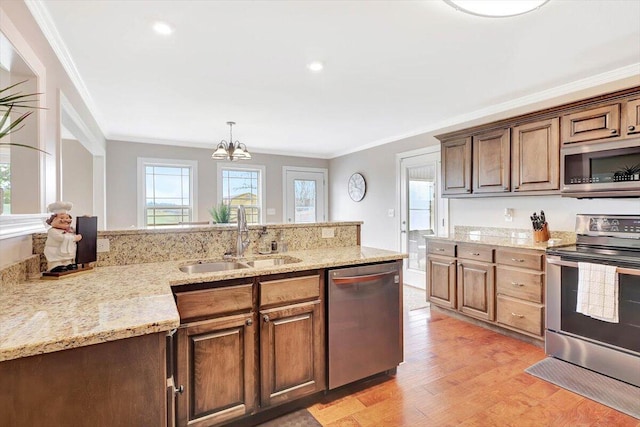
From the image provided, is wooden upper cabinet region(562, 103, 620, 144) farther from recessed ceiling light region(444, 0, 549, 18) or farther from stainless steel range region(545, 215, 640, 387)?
recessed ceiling light region(444, 0, 549, 18)

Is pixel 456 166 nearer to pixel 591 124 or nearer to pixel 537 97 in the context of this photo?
pixel 537 97

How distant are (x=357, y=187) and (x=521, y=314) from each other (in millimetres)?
3667

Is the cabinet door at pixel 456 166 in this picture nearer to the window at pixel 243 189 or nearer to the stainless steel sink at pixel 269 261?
the stainless steel sink at pixel 269 261

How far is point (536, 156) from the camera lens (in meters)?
2.99

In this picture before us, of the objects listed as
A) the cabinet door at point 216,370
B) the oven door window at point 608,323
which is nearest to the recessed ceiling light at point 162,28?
the cabinet door at point 216,370

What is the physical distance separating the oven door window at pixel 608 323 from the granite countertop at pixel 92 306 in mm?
1973

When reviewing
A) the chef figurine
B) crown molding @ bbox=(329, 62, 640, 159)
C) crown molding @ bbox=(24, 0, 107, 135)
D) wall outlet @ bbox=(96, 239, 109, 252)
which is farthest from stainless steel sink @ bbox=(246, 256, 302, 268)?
crown molding @ bbox=(329, 62, 640, 159)

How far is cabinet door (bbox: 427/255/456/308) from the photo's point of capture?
137 inches

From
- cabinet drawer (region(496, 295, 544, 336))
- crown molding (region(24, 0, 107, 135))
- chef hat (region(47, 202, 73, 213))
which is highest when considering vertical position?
crown molding (region(24, 0, 107, 135))

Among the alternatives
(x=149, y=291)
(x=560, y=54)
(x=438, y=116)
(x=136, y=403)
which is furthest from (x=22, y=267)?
(x=438, y=116)

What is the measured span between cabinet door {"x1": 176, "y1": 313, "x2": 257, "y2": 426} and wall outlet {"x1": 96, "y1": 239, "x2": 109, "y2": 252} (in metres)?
0.85

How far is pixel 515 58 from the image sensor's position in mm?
2539

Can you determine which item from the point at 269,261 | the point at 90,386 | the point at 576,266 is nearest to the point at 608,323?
the point at 576,266

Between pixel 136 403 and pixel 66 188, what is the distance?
4.83 m
